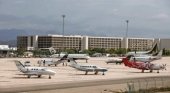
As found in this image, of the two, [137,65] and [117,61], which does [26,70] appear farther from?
[117,61]

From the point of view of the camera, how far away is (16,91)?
56.9 m

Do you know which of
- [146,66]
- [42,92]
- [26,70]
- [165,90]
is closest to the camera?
[42,92]

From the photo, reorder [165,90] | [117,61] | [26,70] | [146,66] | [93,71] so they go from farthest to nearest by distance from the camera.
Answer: [117,61], [146,66], [93,71], [26,70], [165,90]

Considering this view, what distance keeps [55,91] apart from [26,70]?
27.9 metres

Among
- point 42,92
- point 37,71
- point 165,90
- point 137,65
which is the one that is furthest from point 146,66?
point 42,92

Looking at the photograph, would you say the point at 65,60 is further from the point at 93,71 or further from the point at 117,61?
the point at 93,71

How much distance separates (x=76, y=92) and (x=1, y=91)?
33.4 feet

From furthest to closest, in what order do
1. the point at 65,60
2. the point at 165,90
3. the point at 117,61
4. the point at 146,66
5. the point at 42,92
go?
the point at 117,61
the point at 65,60
the point at 146,66
the point at 165,90
the point at 42,92

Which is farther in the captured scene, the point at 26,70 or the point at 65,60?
the point at 65,60

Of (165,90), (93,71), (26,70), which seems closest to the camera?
(165,90)

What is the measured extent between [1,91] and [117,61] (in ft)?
368

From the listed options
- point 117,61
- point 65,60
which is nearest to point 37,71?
point 65,60

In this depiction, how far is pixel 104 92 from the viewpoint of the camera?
58.4 meters

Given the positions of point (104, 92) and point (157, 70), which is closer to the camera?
point (104, 92)
